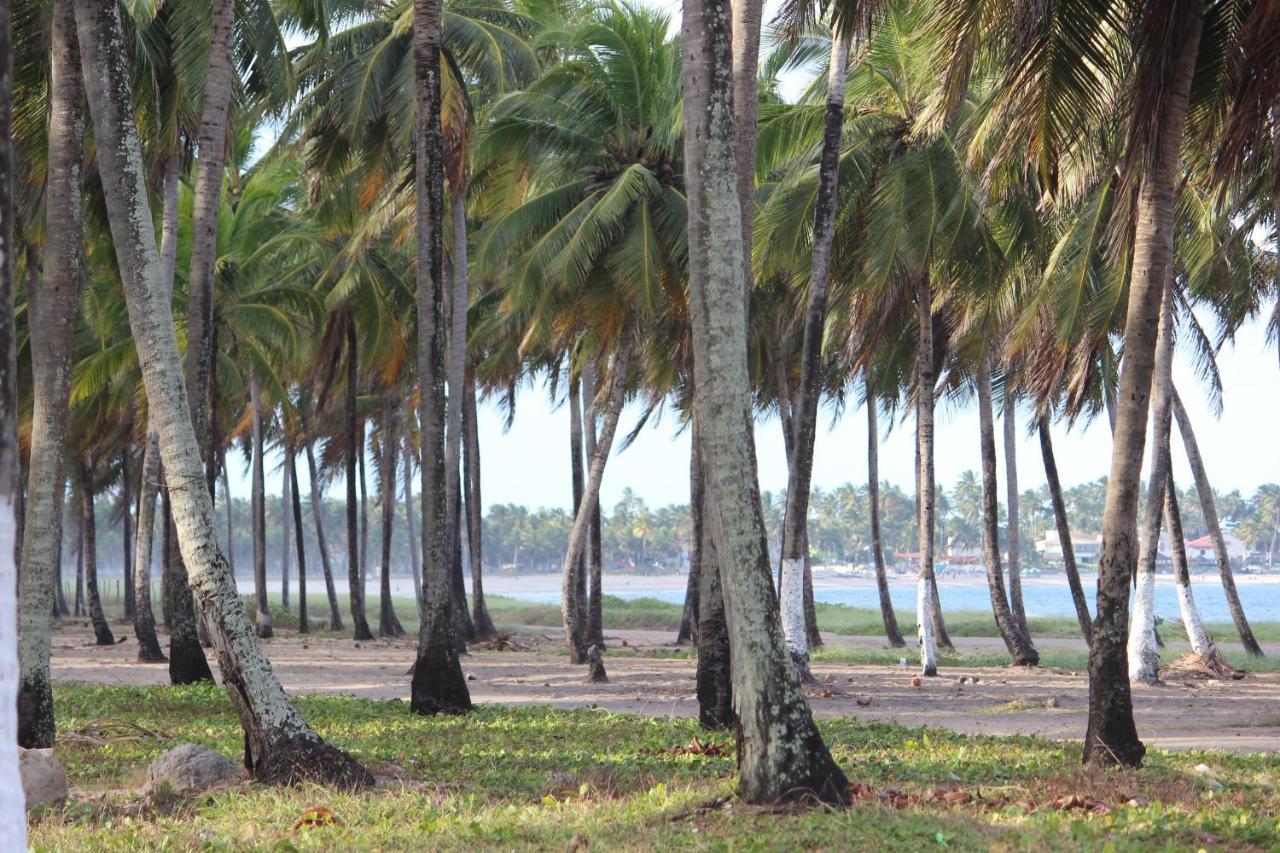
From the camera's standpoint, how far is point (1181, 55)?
924 cm

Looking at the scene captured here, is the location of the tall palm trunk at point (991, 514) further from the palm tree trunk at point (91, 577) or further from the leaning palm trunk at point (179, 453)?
the palm tree trunk at point (91, 577)

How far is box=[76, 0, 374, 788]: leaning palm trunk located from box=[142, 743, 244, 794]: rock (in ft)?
0.63

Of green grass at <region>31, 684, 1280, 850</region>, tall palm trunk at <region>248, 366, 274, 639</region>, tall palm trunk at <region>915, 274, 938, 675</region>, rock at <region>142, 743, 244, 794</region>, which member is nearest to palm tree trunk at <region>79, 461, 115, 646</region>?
tall palm trunk at <region>248, 366, 274, 639</region>

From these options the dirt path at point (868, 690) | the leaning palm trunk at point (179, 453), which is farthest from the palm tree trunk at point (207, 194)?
the leaning palm trunk at point (179, 453)

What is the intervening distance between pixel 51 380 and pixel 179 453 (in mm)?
3032

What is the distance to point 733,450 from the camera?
759 cm

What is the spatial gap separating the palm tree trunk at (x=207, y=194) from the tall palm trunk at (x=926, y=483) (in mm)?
11083

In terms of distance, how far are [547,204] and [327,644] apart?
495 inches

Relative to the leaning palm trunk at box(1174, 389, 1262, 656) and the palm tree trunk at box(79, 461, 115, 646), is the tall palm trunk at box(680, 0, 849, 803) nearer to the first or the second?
the leaning palm trunk at box(1174, 389, 1262, 656)

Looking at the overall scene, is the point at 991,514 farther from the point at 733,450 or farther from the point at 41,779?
the point at 41,779

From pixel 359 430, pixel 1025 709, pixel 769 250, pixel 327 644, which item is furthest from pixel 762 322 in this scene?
pixel 359 430

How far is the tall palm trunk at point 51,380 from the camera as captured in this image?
10.4 meters

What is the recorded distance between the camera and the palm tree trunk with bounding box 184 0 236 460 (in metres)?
14.9

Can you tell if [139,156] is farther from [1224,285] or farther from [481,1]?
[1224,285]
